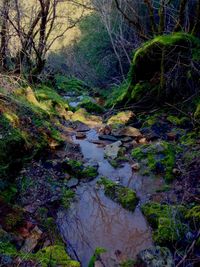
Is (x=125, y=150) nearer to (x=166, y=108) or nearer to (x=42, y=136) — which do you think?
(x=42, y=136)

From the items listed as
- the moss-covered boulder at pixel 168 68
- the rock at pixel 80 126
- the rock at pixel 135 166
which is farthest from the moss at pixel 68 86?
the rock at pixel 135 166

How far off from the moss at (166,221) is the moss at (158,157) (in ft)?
2.62

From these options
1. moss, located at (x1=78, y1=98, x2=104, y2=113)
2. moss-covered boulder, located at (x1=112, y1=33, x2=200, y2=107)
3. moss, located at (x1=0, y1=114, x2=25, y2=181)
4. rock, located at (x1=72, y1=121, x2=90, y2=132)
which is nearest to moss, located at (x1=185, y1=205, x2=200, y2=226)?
moss, located at (x1=0, y1=114, x2=25, y2=181)

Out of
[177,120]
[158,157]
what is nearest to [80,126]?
[177,120]

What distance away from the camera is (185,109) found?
6773mm

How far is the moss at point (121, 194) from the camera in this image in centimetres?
417

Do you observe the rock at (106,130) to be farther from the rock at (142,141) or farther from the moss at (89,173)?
the moss at (89,173)

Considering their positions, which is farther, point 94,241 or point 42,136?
point 42,136

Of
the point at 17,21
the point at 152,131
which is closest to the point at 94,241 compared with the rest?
the point at 152,131

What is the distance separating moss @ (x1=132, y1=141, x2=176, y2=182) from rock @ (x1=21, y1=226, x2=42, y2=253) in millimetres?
2038

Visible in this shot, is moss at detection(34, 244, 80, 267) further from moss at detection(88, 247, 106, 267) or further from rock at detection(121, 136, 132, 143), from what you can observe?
rock at detection(121, 136, 132, 143)

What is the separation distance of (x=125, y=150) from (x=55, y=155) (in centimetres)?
122

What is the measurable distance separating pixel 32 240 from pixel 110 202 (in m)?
1.36

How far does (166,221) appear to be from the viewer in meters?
3.48
